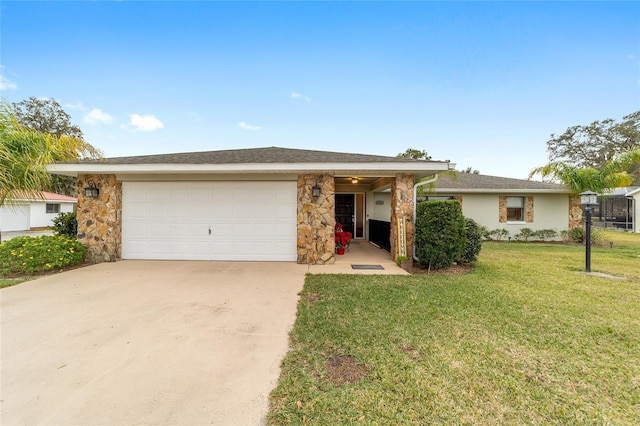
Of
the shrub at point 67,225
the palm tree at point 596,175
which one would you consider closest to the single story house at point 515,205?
the palm tree at point 596,175

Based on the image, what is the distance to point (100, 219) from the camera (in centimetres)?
704

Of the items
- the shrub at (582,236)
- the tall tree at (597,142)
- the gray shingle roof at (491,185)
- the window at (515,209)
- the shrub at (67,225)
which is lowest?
the shrub at (582,236)

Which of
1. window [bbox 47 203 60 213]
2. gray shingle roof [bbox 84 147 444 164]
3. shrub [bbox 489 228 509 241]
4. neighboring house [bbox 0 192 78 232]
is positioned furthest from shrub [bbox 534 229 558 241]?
window [bbox 47 203 60 213]

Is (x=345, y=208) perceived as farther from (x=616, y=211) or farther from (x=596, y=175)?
(x=616, y=211)

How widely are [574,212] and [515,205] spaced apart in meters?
2.47

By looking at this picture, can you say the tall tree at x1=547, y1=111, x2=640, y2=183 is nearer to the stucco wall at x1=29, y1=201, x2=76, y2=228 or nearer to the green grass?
the green grass

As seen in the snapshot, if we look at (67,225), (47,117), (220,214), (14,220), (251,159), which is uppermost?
(47,117)

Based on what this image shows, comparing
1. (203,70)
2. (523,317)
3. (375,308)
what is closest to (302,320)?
(375,308)

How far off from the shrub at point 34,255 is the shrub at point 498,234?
15.1 metres

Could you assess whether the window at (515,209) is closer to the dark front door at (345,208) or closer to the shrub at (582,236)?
the shrub at (582,236)

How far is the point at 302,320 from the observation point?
3.39 m

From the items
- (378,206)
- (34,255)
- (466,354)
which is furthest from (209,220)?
(378,206)

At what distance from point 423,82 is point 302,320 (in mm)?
11346

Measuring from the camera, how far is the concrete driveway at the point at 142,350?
1.89 metres
